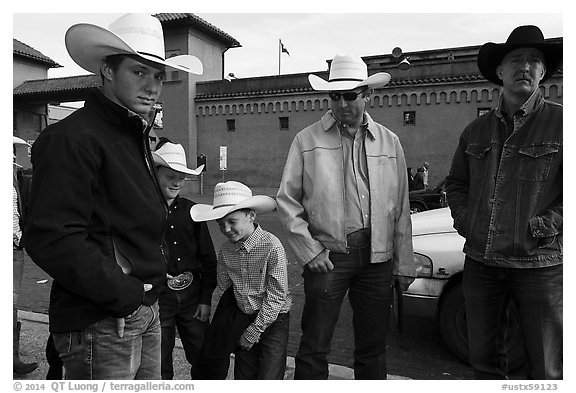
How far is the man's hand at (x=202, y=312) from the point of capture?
120 inches

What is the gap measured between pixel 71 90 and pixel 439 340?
17772 mm

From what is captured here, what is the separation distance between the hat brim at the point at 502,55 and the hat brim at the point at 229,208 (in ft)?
5.07

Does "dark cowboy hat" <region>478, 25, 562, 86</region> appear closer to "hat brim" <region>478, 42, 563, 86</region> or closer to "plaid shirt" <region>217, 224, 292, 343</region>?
"hat brim" <region>478, 42, 563, 86</region>

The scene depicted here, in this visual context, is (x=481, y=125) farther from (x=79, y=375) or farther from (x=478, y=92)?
(x=478, y=92)

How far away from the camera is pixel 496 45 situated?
2.57 metres

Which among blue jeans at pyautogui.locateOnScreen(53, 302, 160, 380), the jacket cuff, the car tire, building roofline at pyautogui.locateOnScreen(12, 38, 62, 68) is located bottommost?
the car tire

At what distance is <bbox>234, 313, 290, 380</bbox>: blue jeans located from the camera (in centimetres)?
284

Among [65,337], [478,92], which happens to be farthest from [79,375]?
[478,92]

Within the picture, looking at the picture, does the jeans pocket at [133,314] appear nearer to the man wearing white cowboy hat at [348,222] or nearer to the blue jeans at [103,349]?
the blue jeans at [103,349]

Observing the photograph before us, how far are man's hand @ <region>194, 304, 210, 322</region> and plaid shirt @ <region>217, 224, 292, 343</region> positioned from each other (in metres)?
0.30

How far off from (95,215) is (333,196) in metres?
1.42

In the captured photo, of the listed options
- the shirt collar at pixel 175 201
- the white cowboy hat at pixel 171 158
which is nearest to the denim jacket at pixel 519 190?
the white cowboy hat at pixel 171 158

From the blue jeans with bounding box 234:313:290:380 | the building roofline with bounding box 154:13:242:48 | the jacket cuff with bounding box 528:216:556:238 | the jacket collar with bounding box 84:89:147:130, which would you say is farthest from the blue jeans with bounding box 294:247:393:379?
the building roofline with bounding box 154:13:242:48
